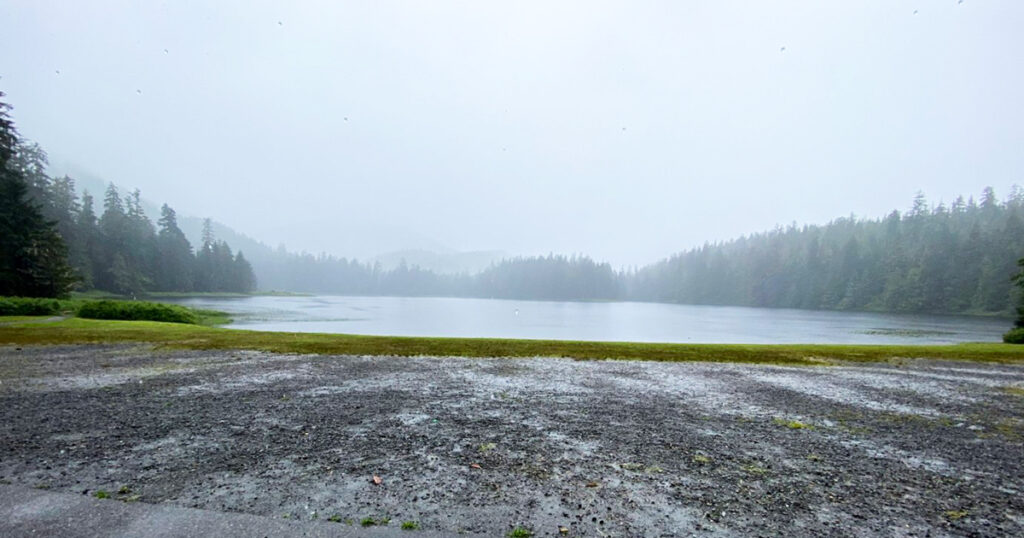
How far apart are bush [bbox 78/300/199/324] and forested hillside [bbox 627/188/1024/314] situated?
99003 mm

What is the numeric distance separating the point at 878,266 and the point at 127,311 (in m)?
133

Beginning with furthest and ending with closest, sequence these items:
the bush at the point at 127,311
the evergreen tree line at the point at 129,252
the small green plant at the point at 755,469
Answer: the evergreen tree line at the point at 129,252 < the bush at the point at 127,311 < the small green plant at the point at 755,469

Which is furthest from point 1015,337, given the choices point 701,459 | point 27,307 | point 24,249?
point 24,249

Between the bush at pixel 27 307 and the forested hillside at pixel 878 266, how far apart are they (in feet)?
341

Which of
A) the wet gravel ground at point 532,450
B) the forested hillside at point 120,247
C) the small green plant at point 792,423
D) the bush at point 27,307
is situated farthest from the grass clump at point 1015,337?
the forested hillside at point 120,247

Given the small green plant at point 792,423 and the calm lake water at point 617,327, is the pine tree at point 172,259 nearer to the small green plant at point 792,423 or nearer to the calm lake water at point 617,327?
the calm lake water at point 617,327

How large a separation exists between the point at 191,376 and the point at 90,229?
93.3 m

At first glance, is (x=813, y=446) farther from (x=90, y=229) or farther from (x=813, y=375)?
(x=90, y=229)

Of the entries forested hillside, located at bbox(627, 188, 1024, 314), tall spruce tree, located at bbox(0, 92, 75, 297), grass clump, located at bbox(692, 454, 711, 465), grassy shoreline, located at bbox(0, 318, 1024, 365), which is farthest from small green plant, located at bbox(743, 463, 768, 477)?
forested hillside, located at bbox(627, 188, 1024, 314)

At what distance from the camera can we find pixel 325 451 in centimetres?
526

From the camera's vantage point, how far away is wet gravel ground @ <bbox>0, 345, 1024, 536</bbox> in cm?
389

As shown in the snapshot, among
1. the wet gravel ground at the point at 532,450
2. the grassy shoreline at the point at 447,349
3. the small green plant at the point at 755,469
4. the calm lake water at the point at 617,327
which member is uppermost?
the small green plant at the point at 755,469

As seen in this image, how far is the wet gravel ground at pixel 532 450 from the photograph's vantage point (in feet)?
12.8

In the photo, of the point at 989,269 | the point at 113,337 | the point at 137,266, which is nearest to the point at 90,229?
the point at 137,266
